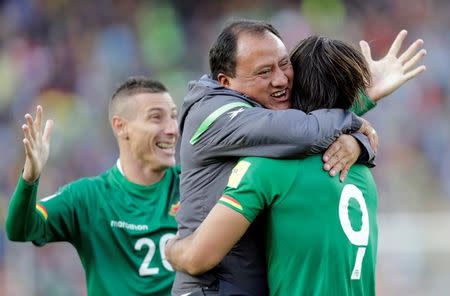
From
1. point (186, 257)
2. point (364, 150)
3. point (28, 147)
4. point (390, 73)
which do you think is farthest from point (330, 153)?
point (28, 147)

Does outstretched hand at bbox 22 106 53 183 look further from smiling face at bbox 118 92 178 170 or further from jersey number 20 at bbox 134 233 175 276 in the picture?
smiling face at bbox 118 92 178 170

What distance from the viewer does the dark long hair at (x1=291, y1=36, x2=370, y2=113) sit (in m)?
3.69

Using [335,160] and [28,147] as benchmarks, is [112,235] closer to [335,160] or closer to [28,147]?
[28,147]

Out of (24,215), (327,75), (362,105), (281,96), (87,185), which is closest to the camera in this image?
(327,75)

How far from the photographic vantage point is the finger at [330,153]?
3.55 metres

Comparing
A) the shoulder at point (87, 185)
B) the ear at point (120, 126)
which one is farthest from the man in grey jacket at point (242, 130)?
the ear at point (120, 126)

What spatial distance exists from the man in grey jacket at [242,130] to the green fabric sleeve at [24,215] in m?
1.29

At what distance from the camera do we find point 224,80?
3857 mm

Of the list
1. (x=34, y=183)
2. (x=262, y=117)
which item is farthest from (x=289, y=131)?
(x=34, y=183)

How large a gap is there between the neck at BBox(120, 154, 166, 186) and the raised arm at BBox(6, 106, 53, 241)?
84 cm

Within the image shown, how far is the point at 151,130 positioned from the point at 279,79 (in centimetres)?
219

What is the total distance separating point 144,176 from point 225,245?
7.79 ft

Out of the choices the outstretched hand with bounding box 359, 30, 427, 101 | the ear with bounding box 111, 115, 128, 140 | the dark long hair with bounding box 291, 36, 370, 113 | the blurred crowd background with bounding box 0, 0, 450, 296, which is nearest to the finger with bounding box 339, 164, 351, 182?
the dark long hair with bounding box 291, 36, 370, 113

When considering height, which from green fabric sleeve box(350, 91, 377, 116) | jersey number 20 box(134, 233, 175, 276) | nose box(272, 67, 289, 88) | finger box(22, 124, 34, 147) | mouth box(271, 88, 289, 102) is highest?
nose box(272, 67, 289, 88)
